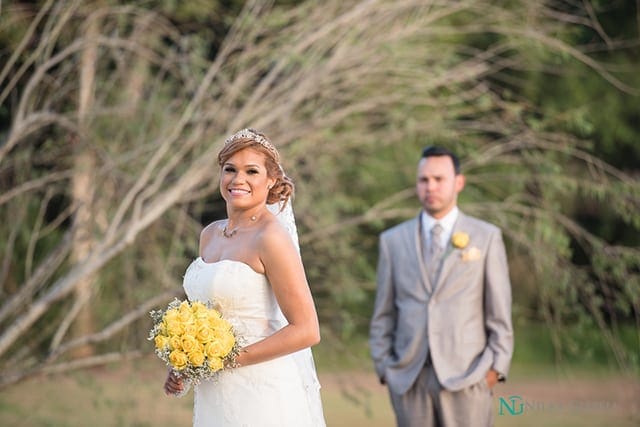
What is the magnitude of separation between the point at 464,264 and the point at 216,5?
6.29 metres

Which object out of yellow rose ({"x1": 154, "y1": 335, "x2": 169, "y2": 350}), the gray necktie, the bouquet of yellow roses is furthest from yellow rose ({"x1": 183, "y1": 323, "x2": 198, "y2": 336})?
the gray necktie

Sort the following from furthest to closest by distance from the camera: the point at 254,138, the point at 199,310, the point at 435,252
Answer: the point at 435,252, the point at 254,138, the point at 199,310

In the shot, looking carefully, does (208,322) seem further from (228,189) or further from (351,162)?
(351,162)

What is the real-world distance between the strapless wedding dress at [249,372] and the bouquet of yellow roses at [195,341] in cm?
7

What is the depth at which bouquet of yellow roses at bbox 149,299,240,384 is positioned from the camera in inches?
145

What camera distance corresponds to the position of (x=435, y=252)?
5.57 meters

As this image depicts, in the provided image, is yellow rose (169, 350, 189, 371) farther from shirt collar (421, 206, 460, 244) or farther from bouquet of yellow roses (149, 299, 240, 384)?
shirt collar (421, 206, 460, 244)

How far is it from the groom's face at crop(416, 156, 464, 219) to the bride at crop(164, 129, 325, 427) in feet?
5.28

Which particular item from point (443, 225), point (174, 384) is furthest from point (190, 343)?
point (443, 225)

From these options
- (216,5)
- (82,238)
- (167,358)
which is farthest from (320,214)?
(167,358)

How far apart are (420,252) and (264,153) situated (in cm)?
187

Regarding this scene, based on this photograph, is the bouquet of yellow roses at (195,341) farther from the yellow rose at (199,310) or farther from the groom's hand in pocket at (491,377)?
the groom's hand in pocket at (491,377)

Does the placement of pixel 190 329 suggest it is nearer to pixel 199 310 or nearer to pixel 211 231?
pixel 199 310

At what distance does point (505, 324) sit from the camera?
209 inches
